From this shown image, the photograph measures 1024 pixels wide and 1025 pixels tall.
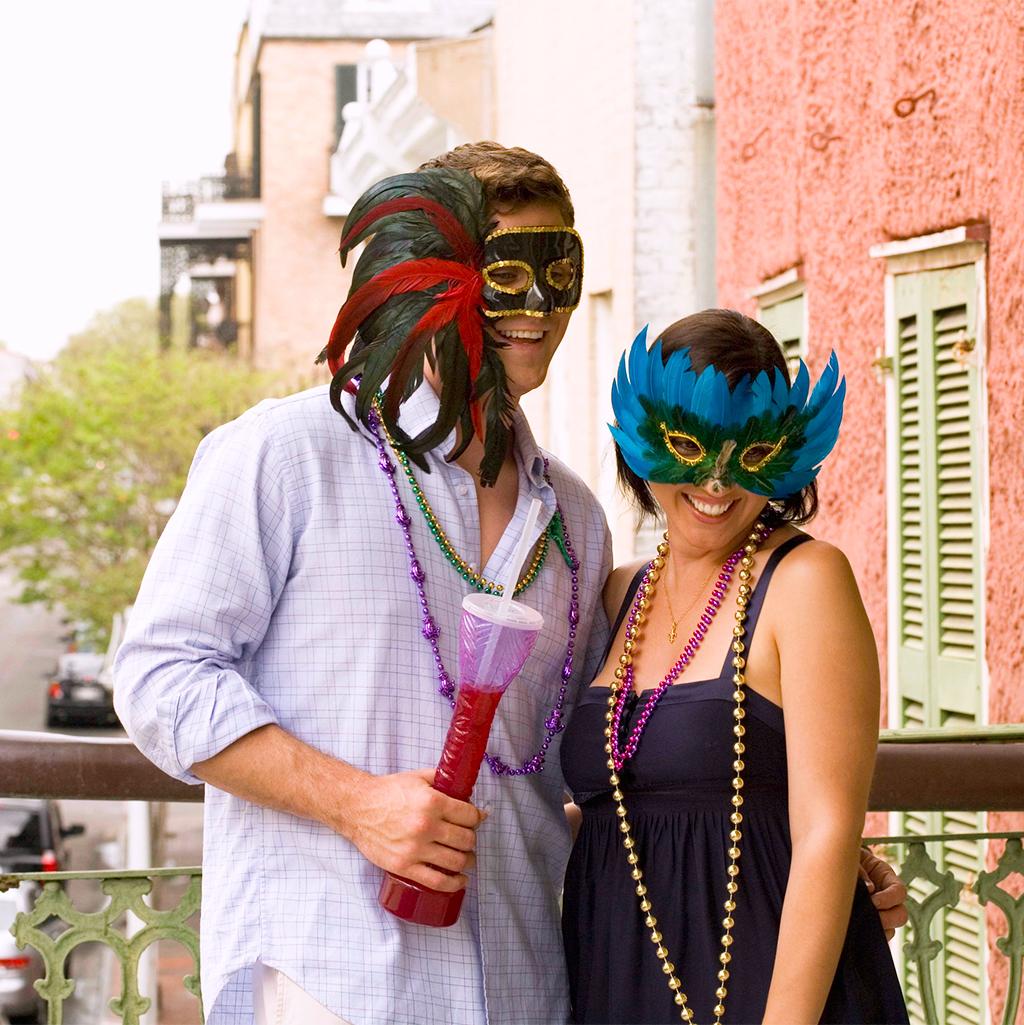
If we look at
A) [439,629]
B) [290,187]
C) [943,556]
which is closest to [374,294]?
[439,629]

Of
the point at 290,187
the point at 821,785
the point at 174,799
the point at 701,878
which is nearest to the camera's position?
the point at 821,785

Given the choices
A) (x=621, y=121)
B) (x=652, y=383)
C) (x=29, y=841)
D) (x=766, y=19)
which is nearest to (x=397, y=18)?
(x=29, y=841)

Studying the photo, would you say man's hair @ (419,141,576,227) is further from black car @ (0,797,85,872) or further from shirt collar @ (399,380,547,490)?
black car @ (0,797,85,872)

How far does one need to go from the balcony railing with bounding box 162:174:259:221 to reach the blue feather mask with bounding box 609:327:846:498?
→ 33126 mm

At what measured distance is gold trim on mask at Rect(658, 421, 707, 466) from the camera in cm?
254

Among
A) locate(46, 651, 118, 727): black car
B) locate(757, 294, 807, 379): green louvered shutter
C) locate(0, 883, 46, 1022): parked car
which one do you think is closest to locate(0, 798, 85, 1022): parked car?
locate(0, 883, 46, 1022): parked car

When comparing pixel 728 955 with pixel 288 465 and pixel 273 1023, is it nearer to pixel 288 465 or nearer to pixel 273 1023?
pixel 273 1023

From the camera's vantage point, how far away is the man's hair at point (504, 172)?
259 cm

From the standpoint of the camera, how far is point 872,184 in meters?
6.41

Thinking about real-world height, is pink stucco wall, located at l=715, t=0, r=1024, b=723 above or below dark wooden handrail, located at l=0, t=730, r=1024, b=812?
above

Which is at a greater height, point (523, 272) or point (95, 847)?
point (523, 272)

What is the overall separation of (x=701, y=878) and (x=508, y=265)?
95 cm

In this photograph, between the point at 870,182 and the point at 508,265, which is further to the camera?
the point at 870,182

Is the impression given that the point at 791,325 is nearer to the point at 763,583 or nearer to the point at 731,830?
the point at 763,583
